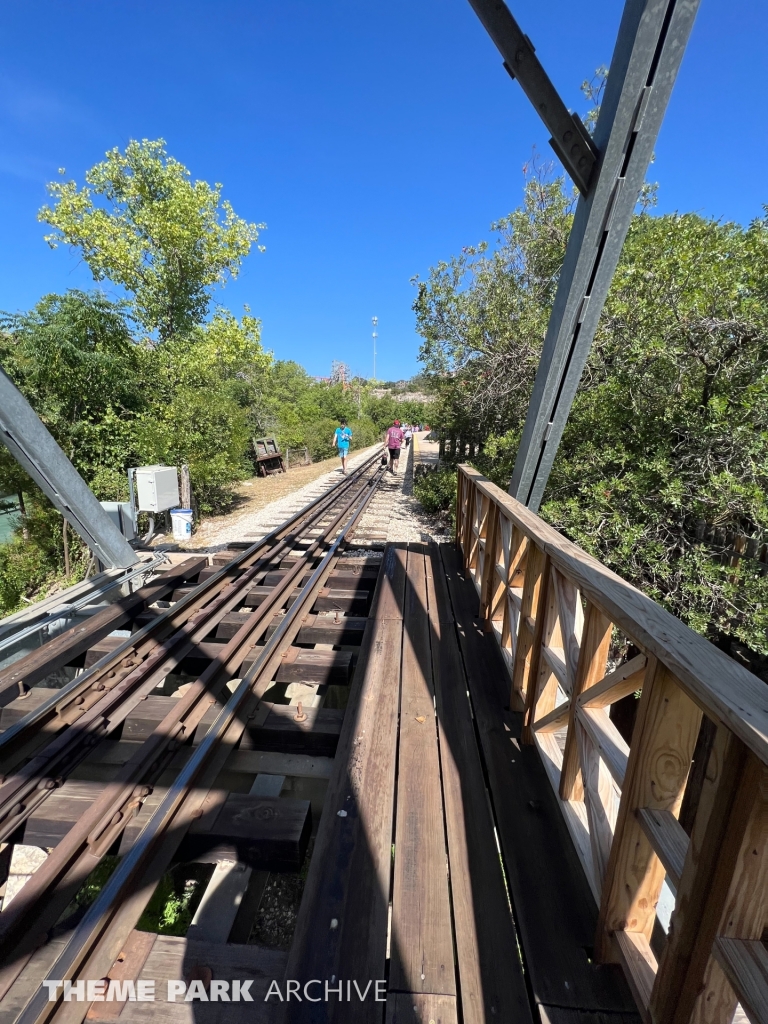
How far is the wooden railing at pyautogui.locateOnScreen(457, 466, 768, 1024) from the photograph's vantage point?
2.96ft

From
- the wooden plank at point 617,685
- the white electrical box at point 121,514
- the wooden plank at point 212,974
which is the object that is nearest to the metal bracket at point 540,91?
the wooden plank at point 617,685

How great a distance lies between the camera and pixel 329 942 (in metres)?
1.48

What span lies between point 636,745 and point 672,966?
Answer: 470 mm

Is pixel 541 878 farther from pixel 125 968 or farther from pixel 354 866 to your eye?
pixel 125 968

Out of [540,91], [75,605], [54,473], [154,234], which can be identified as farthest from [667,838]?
[154,234]

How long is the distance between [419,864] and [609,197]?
390 centimetres

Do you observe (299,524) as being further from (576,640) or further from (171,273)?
(171,273)

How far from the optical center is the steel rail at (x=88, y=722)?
6.99 ft

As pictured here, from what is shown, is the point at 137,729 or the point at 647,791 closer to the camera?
the point at 647,791

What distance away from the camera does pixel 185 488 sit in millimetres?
10281

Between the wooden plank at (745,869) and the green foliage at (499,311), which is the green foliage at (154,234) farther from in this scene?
the wooden plank at (745,869)

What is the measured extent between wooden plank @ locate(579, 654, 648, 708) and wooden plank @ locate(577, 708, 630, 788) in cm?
3

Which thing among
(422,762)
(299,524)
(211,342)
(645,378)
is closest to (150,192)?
(211,342)

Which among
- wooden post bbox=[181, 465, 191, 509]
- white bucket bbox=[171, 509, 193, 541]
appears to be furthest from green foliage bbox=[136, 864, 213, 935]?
wooden post bbox=[181, 465, 191, 509]
